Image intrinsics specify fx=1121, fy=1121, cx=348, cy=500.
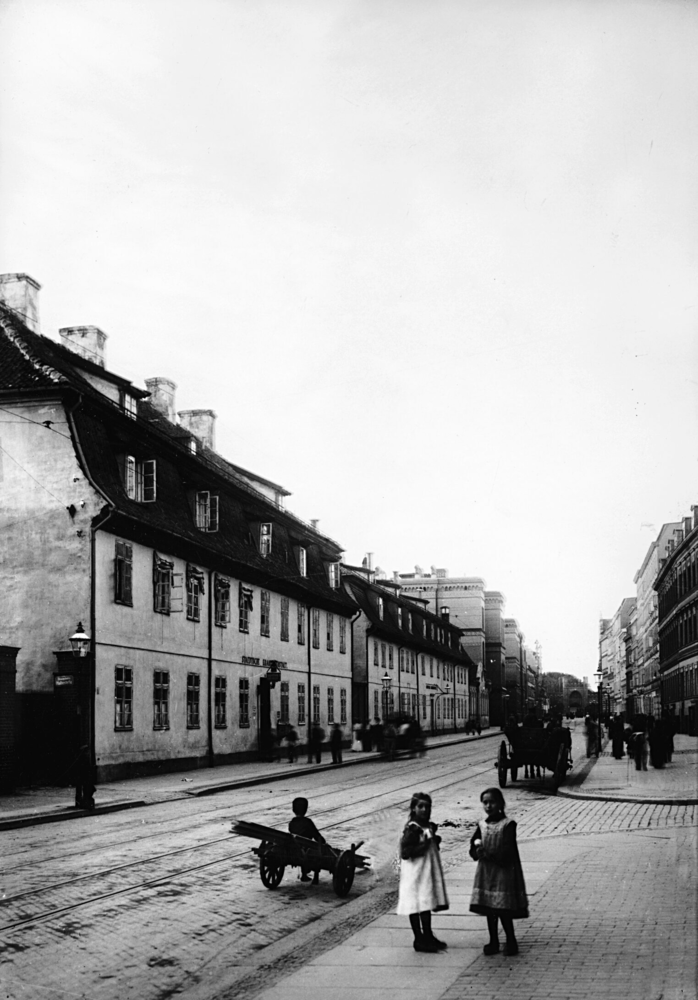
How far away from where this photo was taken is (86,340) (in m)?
32.2

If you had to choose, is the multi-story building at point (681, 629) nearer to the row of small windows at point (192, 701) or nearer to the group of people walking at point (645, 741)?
the group of people walking at point (645, 741)

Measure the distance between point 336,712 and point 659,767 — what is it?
21.2 meters

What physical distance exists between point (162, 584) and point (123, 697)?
12.6 ft

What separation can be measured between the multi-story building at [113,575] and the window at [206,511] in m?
0.04

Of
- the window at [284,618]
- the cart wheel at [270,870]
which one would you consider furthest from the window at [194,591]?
the cart wheel at [270,870]

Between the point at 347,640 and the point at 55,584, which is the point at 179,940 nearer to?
the point at 55,584

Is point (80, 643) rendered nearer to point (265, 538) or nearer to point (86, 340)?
point (86, 340)

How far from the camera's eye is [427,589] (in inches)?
4299

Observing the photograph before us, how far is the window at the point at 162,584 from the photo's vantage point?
1168 inches

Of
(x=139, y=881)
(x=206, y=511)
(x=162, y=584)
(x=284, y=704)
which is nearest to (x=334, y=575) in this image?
(x=284, y=704)

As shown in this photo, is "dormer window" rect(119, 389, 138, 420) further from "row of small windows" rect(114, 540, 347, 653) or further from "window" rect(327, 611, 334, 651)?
"window" rect(327, 611, 334, 651)

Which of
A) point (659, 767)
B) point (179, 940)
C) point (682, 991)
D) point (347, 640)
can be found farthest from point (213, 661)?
point (682, 991)

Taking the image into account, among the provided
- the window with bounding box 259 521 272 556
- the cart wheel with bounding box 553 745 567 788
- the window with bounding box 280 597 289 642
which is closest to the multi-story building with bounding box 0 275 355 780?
the window with bounding box 259 521 272 556

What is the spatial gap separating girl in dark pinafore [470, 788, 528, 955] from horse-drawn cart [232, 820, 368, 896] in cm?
334
